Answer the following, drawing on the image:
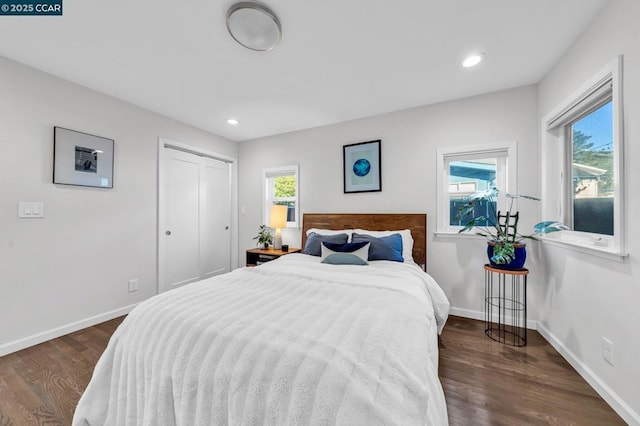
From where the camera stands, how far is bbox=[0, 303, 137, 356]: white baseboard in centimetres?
213

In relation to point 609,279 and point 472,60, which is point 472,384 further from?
point 472,60

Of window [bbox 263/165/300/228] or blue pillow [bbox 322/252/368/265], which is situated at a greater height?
window [bbox 263/165/300/228]

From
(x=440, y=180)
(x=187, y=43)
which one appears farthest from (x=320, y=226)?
(x=187, y=43)

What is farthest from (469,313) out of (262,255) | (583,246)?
(262,255)

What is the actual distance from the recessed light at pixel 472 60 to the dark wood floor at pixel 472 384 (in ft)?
8.10

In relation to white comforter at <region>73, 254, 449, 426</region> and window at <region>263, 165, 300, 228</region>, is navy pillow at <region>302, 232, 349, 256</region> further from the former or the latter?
white comforter at <region>73, 254, 449, 426</region>

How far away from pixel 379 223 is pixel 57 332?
3494mm

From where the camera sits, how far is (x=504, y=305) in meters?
2.64

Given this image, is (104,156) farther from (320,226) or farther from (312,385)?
(312,385)


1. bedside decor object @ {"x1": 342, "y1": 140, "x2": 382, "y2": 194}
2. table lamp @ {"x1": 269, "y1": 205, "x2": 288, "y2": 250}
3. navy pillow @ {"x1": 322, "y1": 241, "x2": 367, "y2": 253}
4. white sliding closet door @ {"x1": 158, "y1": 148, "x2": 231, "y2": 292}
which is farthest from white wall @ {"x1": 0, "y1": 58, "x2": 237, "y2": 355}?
bedside decor object @ {"x1": 342, "y1": 140, "x2": 382, "y2": 194}

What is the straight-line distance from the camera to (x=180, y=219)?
3578mm

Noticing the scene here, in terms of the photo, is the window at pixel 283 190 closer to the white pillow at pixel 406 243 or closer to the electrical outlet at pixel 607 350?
the white pillow at pixel 406 243

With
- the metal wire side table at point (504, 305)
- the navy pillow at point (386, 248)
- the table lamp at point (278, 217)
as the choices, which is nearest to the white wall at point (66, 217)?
the table lamp at point (278, 217)

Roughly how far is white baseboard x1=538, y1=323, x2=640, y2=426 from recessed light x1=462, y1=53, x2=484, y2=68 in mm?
2455
